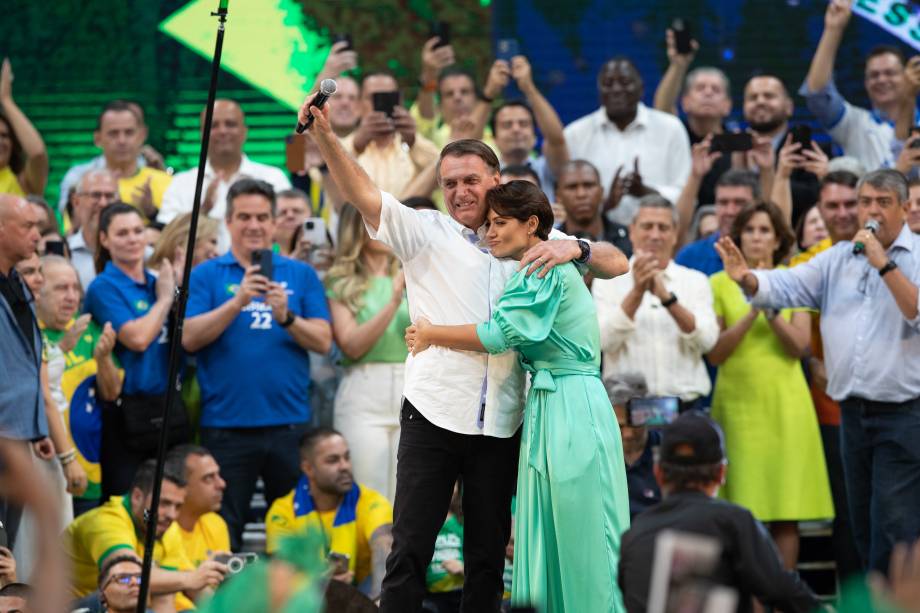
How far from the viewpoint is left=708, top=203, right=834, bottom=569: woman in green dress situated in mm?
7949

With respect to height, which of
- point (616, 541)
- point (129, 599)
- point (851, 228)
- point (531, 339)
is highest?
point (851, 228)

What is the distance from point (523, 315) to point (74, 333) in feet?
10.9

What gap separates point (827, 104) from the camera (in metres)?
9.76

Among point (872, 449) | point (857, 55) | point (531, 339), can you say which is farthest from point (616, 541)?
point (857, 55)

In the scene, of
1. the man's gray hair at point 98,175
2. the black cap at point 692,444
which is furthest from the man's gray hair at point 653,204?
the black cap at point 692,444

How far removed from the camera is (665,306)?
7906 millimetres

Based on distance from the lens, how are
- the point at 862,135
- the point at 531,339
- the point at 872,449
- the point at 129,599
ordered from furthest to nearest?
1. the point at 862,135
2. the point at 872,449
3. the point at 129,599
4. the point at 531,339

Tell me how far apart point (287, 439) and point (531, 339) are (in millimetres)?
3080

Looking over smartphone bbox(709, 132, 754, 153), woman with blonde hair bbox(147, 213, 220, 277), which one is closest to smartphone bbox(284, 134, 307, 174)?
woman with blonde hair bbox(147, 213, 220, 277)

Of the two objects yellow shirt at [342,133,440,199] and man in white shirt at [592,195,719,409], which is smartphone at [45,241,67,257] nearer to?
yellow shirt at [342,133,440,199]

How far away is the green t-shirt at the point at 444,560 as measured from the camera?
740 centimetres

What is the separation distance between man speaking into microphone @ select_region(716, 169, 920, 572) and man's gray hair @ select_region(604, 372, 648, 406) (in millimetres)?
748

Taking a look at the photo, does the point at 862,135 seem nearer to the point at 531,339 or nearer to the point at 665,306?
the point at 665,306

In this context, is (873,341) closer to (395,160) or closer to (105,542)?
(395,160)
